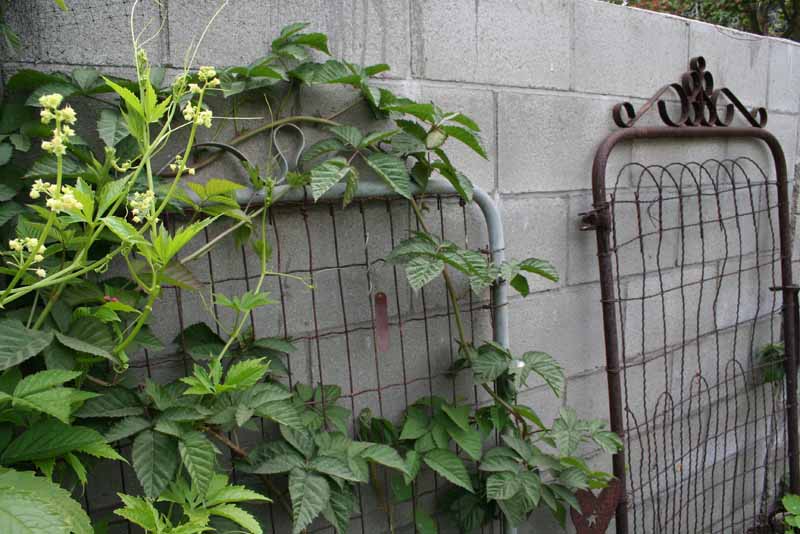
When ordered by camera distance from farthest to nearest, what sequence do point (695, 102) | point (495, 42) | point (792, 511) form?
1. point (792, 511)
2. point (695, 102)
3. point (495, 42)

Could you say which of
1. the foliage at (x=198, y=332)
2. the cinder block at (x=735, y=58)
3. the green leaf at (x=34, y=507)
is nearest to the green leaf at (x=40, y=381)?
the foliage at (x=198, y=332)

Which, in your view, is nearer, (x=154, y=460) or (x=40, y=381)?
(x=40, y=381)

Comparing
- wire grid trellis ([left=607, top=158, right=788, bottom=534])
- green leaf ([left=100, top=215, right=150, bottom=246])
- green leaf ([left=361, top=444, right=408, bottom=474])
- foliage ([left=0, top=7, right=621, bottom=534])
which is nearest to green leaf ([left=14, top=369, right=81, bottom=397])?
foliage ([left=0, top=7, right=621, bottom=534])

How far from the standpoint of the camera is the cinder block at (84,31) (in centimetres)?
114

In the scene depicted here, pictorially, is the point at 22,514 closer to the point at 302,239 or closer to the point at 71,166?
the point at 71,166

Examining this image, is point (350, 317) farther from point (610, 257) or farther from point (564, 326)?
point (610, 257)

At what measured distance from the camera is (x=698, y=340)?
7.66ft

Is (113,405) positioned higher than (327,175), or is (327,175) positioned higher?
(327,175)

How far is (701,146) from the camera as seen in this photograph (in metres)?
2.29

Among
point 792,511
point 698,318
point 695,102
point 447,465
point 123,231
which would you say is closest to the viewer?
point 123,231

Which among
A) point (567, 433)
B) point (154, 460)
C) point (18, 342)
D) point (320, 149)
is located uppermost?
point (320, 149)

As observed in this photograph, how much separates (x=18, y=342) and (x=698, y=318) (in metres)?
2.11

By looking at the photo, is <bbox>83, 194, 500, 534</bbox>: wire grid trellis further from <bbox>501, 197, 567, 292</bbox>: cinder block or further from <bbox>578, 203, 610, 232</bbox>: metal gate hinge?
<bbox>578, 203, 610, 232</bbox>: metal gate hinge

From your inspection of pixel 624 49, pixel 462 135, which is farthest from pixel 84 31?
pixel 624 49
